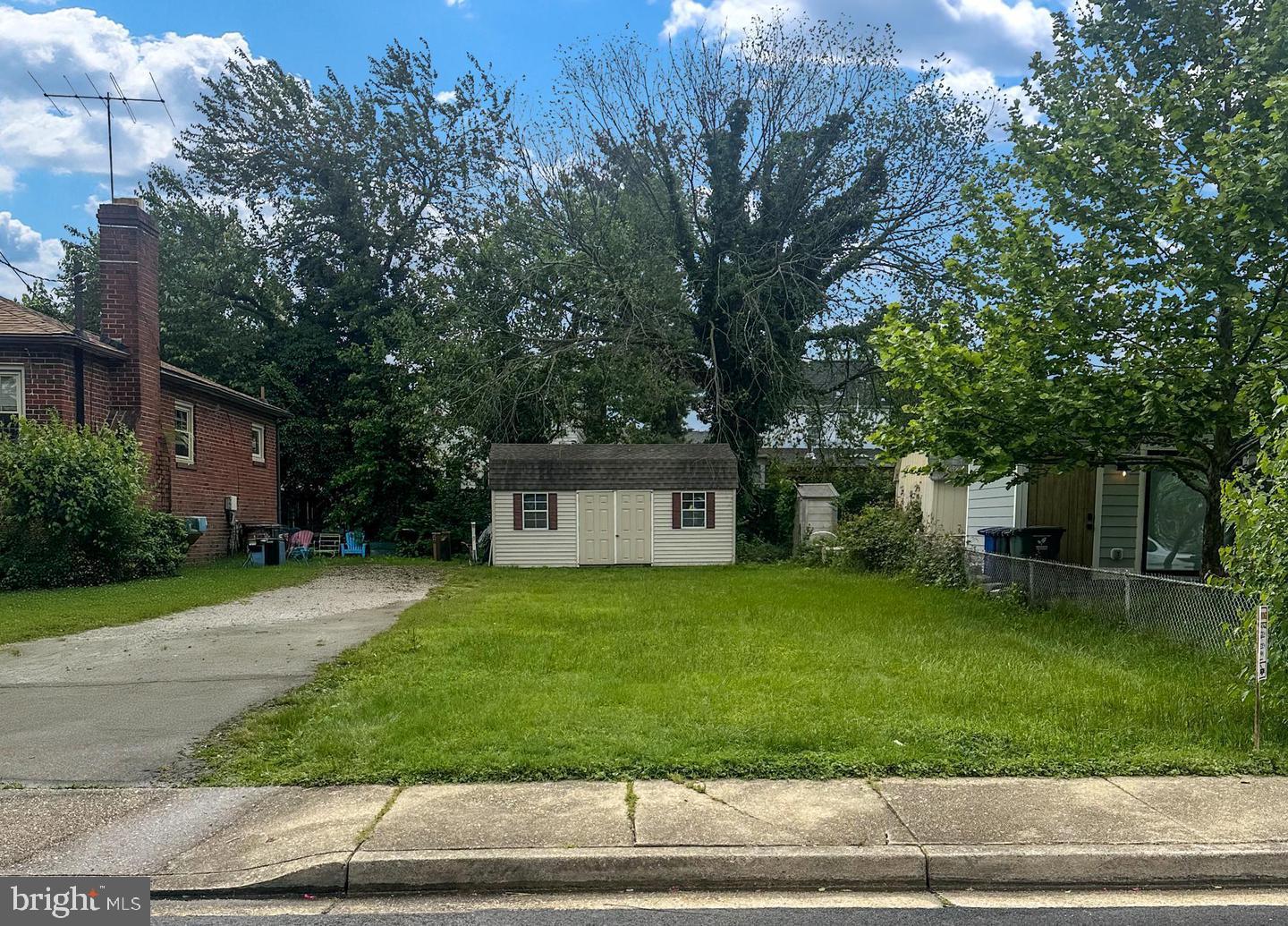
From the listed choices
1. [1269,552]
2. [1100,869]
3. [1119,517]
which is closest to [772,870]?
[1100,869]

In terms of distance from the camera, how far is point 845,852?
402cm

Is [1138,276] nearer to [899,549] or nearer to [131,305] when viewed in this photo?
[899,549]

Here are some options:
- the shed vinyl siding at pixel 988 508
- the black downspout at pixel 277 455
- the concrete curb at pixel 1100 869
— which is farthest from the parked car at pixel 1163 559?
the black downspout at pixel 277 455

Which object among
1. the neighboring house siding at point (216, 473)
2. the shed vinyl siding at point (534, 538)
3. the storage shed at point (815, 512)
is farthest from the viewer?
the storage shed at point (815, 512)

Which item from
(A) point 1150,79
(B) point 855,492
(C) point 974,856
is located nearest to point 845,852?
(C) point 974,856

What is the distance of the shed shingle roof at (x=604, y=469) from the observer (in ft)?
67.6

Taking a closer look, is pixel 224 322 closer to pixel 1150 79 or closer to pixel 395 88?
pixel 395 88

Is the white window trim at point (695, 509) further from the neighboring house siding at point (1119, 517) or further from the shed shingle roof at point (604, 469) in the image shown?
the neighboring house siding at point (1119, 517)

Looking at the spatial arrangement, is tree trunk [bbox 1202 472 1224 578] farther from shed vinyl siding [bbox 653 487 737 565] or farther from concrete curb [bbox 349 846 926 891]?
shed vinyl siding [bbox 653 487 737 565]

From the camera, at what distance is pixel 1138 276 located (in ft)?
32.3

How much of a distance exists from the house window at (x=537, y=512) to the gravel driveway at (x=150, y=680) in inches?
299

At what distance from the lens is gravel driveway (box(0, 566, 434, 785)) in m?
5.57

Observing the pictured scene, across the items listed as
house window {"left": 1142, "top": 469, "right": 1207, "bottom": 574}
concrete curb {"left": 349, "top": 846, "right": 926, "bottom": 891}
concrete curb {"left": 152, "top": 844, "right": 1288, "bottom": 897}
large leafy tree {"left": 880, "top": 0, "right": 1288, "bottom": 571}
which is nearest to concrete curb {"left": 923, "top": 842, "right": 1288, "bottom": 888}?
concrete curb {"left": 152, "top": 844, "right": 1288, "bottom": 897}

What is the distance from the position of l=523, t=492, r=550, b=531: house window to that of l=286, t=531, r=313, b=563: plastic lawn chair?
605 centimetres
